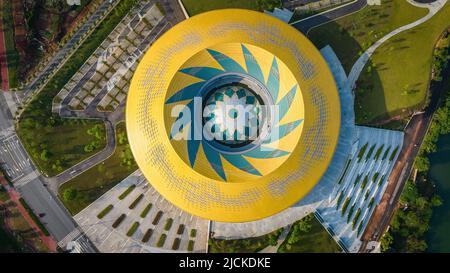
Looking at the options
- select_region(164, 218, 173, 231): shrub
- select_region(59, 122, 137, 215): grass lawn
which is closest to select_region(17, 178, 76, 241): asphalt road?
select_region(59, 122, 137, 215): grass lawn

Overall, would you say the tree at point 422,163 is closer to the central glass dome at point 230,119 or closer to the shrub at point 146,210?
the central glass dome at point 230,119

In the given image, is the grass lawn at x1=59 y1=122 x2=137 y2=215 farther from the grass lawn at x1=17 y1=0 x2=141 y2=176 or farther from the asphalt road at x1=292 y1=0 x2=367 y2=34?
the asphalt road at x1=292 y1=0 x2=367 y2=34

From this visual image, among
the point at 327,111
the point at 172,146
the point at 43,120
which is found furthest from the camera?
the point at 43,120

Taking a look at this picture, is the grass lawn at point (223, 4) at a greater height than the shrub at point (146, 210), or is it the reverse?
the grass lawn at point (223, 4)

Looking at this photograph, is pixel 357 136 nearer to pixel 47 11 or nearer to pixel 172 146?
pixel 172 146

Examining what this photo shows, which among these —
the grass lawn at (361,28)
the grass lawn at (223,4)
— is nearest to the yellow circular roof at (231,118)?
the grass lawn at (223,4)

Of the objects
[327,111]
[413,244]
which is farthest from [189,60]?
[413,244]
